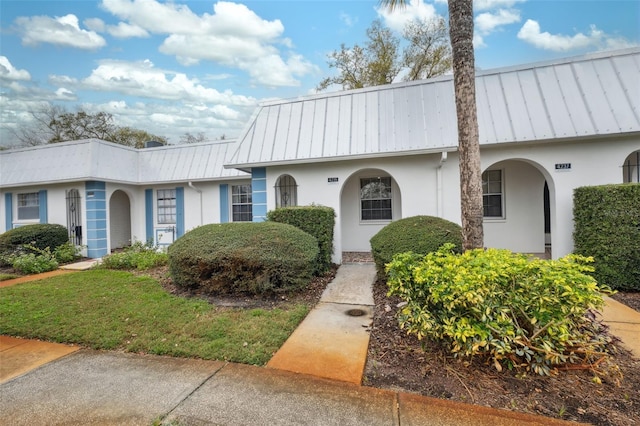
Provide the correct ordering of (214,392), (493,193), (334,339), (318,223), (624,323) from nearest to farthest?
(214,392) → (334,339) → (624,323) → (318,223) → (493,193)

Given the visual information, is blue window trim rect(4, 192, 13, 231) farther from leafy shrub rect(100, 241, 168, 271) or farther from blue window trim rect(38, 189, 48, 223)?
leafy shrub rect(100, 241, 168, 271)

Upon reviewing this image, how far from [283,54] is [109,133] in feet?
56.0

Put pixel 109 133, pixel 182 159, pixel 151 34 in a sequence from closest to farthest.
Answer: pixel 151 34 < pixel 182 159 < pixel 109 133

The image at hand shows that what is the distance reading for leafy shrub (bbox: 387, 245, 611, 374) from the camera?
2635mm

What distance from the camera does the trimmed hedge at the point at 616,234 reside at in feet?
16.8

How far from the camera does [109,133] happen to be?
21.8 metres

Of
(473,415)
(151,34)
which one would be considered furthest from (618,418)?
(151,34)

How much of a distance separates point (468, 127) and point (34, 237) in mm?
13391

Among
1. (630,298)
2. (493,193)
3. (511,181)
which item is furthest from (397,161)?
(630,298)

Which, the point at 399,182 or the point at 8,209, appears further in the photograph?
the point at 8,209

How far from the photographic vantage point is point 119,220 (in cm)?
1366

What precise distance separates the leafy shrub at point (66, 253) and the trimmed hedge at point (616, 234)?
1461 centimetres

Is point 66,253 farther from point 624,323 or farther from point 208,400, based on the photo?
point 624,323

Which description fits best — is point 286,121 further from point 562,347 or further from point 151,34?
point 562,347
